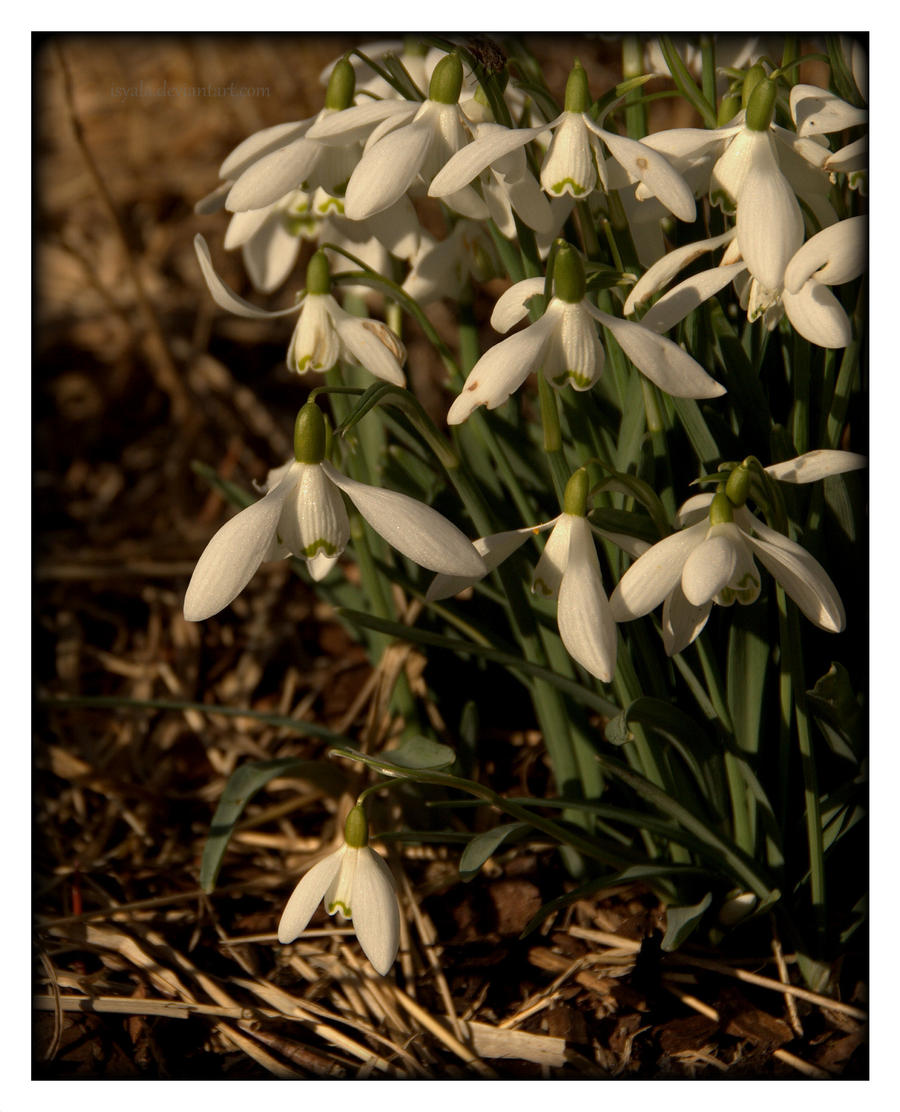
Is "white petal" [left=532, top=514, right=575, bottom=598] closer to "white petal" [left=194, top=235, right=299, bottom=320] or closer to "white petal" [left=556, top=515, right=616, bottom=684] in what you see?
"white petal" [left=556, top=515, right=616, bottom=684]

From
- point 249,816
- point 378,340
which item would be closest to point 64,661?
point 249,816

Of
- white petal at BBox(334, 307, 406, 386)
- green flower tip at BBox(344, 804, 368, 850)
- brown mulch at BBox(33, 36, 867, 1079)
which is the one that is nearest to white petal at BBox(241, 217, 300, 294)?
brown mulch at BBox(33, 36, 867, 1079)

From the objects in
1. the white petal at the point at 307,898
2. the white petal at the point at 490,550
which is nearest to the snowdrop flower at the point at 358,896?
the white petal at the point at 307,898

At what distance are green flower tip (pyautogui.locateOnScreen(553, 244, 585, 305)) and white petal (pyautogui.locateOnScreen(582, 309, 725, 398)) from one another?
21 mm

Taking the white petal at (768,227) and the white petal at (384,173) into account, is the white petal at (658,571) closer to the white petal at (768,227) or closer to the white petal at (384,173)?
the white petal at (768,227)

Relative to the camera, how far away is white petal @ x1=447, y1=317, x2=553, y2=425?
757 mm

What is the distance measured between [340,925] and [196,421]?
112 centimetres

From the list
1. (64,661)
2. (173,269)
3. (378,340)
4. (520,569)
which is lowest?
(64,661)

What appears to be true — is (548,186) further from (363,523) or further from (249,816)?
(249,816)

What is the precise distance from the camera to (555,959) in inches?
44.4

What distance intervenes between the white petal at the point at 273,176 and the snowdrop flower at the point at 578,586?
0.33m

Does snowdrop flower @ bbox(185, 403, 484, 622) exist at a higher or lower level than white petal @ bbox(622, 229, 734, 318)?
lower

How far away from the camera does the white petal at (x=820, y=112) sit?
854mm

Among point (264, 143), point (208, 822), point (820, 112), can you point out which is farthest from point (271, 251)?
point (208, 822)
